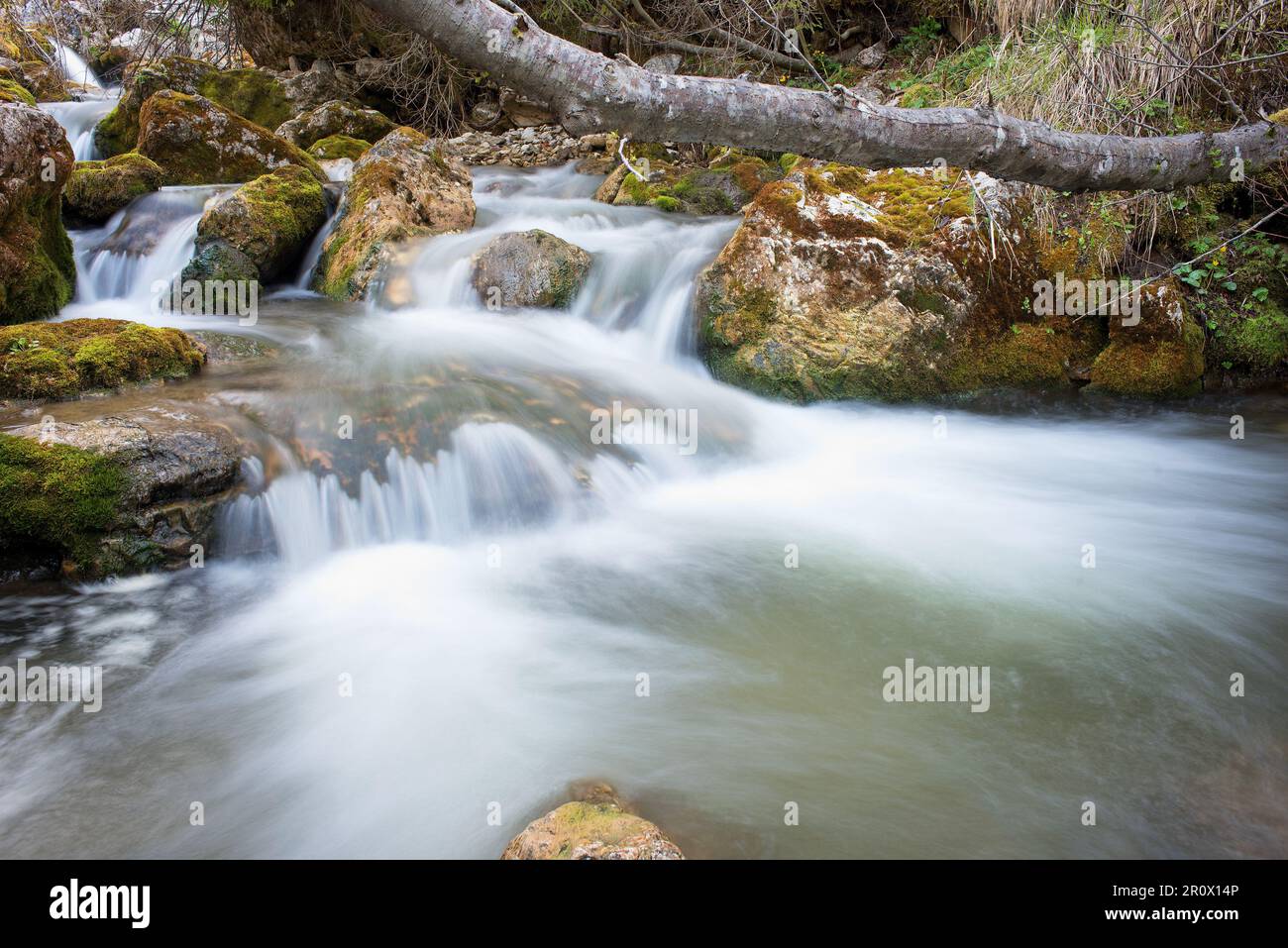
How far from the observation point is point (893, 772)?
2807 millimetres

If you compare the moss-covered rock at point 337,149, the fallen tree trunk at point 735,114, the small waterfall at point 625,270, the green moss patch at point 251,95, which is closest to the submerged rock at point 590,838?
the fallen tree trunk at point 735,114

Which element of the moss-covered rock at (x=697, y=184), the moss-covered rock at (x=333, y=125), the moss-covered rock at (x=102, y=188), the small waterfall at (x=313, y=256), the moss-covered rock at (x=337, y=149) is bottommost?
the small waterfall at (x=313, y=256)

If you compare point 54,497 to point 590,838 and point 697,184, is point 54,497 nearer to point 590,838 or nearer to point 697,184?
point 590,838

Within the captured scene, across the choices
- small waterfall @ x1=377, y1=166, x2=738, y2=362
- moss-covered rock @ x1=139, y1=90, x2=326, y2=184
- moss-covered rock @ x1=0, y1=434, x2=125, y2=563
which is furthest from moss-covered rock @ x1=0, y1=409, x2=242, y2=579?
moss-covered rock @ x1=139, y1=90, x2=326, y2=184

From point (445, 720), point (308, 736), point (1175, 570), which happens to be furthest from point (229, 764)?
point (1175, 570)

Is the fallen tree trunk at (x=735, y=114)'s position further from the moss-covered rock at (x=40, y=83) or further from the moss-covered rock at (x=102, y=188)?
the moss-covered rock at (x=40, y=83)

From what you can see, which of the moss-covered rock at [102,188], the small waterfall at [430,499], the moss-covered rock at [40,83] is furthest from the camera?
the moss-covered rock at [40,83]

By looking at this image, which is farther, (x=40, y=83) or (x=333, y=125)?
(x=40, y=83)

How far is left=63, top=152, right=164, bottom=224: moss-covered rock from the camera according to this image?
8812mm

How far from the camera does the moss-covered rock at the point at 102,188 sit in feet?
28.9

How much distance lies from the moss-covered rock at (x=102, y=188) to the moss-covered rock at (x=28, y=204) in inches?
77.7

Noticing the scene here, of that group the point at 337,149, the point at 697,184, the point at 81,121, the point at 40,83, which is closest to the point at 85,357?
the point at 697,184

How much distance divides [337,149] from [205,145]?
225 cm

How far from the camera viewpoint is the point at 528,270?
7.91 m
